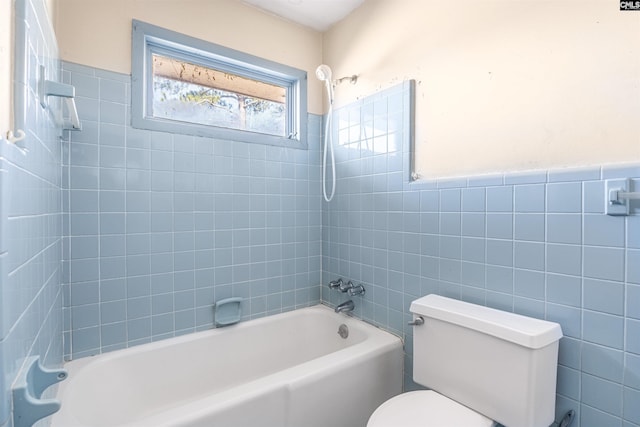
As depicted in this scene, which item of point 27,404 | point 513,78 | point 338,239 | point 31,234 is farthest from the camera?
point 338,239

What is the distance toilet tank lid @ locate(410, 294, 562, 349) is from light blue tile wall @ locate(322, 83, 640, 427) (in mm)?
77

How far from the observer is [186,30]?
5.42ft

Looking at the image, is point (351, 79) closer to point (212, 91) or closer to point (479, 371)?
point (212, 91)

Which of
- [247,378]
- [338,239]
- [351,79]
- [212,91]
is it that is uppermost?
[351,79]

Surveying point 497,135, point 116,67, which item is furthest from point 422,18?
point 116,67

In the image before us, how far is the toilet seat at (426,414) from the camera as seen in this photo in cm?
→ 105

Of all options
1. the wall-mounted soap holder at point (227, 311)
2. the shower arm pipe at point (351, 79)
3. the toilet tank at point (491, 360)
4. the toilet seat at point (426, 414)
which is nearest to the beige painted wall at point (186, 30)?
the shower arm pipe at point (351, 79)

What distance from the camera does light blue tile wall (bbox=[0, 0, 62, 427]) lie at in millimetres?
572

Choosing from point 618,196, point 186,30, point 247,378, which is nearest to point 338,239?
point 247,378

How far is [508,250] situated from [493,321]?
299mm

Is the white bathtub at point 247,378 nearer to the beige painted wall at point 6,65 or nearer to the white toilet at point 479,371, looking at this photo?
the white toilet at point 479,371

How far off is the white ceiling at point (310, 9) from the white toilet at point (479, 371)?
1.78 metres

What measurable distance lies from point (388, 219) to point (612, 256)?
91 centimetres

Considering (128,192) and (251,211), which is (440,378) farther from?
(128,192)
